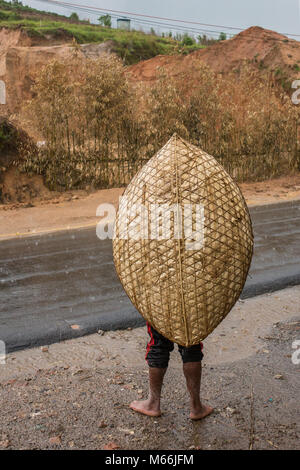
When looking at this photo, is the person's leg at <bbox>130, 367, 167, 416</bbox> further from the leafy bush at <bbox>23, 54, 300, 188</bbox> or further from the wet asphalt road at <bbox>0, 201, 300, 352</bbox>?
the leafy bush at <bbox>23, 54, 300, 188</bbox>

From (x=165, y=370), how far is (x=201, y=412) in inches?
14.5

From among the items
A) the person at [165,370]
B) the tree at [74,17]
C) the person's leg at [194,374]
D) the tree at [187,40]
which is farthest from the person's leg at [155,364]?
the tree at [74,17]

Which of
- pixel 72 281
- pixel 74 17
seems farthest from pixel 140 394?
pixel 74 17

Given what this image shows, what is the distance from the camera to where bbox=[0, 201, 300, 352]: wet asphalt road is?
207 inches

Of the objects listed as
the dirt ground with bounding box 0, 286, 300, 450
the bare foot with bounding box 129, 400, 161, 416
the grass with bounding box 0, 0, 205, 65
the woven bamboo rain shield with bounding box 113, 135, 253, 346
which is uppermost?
the grass with bounding box 0, 0, 205, 65

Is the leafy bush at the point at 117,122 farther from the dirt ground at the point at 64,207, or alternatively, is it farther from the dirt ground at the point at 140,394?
the dirt ground at the point at 140,394

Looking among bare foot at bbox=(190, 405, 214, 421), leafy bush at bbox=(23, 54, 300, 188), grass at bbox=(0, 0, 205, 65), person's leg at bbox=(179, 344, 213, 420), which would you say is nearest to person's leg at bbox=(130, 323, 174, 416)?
person's leg at bbox=(179, 344, 213, 420)

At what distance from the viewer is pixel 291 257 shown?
309 inches

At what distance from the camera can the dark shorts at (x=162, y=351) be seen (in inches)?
127

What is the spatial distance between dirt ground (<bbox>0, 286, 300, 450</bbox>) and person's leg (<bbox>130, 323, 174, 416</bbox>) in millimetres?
67

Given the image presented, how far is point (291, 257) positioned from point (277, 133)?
489 inches

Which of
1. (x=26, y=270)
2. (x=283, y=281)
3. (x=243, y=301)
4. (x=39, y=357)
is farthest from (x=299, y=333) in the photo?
(x=26, y=270)

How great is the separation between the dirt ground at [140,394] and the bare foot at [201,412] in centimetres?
4

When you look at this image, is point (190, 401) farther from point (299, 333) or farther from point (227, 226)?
point (299, 333)
